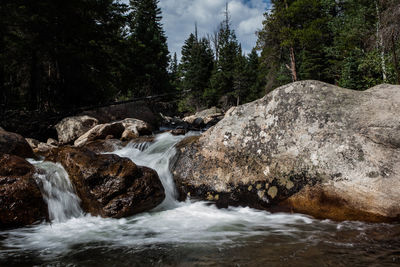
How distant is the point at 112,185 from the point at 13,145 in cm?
388

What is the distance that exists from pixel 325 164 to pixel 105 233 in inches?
127

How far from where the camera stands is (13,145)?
5.68 meters

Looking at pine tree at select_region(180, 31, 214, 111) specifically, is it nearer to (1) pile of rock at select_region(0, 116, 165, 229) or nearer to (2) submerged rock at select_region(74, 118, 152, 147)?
(2) submerged rock at select_region(74, 118, 152, 147)

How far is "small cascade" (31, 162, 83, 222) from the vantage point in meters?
3.58

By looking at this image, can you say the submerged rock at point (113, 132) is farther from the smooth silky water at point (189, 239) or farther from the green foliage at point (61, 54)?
the smooth silky water at point (189, 239)

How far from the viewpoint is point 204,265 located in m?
2.02

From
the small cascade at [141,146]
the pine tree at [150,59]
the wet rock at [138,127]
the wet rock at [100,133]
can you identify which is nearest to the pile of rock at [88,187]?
the small cascade at [141,146]

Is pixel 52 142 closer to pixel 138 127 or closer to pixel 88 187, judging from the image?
pixel 138 127

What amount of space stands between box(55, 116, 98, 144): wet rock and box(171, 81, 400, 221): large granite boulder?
23.5ft

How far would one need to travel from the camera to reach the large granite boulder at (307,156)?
304 cm

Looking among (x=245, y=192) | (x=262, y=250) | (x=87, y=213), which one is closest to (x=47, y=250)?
(x=87, y=213)

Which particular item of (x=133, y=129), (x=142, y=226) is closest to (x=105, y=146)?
(x=133, y=129)

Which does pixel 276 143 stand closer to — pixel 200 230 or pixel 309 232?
pixel 309 232

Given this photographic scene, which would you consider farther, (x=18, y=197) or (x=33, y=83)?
(x=33, y=83)
